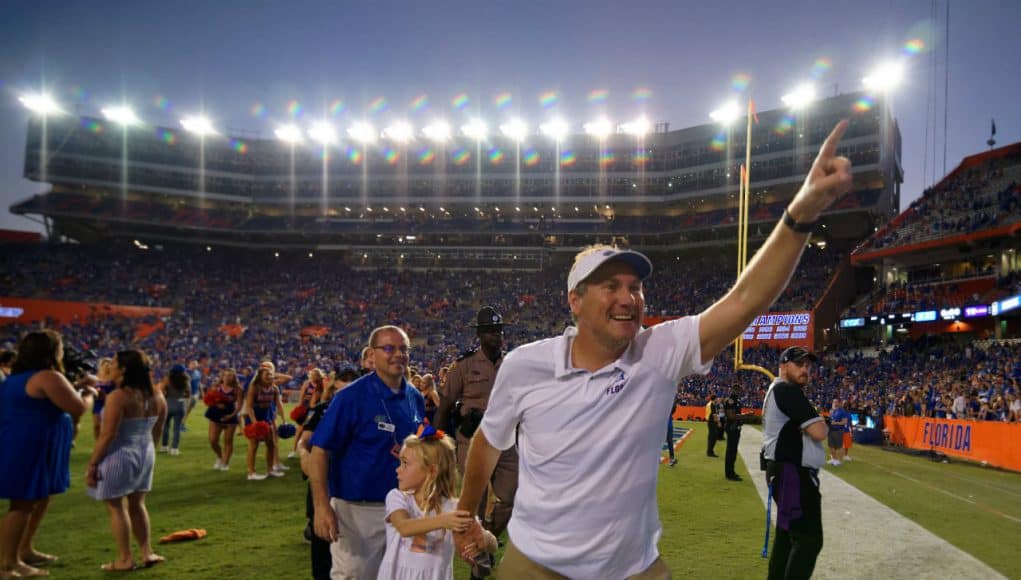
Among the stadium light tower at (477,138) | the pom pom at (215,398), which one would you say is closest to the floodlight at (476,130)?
the stadium light tower at (477,138)

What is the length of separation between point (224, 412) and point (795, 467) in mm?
10374

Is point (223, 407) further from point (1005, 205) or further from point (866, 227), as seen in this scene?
point (866, 227)

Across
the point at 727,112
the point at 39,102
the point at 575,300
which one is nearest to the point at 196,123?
the point at 39,102

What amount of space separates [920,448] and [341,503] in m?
21.8

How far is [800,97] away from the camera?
46.6m

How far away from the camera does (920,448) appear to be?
67.7ft

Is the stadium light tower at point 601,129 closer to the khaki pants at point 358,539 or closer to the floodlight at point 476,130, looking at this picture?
the floodlight at point 476,130

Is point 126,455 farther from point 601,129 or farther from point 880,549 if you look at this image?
point 601,129

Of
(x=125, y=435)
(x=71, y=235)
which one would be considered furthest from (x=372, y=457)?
(x=71, y=235)

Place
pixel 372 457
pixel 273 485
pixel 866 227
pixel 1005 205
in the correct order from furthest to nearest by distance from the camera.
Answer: pixel 866 227, pixel 1005 205, pixel 273 485, pixel 372 457

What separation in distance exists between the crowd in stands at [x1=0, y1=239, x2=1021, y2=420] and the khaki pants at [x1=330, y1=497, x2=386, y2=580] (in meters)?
26.9

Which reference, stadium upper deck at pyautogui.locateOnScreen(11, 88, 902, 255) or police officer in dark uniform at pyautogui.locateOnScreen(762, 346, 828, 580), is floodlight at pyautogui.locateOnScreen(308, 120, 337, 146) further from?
police officer in dark uniform at pyautogui.locateOnScreen(762, 346, 828, 580)

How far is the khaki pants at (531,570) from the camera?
7.89 ft

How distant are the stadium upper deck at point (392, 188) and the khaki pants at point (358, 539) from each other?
53.1 metres
